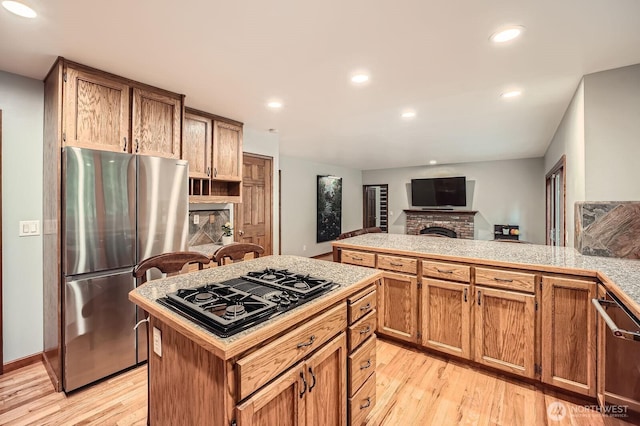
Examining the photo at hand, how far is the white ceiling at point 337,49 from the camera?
155cm

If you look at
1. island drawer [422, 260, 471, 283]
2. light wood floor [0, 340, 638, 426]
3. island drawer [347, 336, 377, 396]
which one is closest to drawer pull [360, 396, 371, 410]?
island drawer [347, 336, 377, 396]

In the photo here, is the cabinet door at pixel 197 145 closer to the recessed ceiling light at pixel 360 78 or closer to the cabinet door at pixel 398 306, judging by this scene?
the recessed ceiling light at pixel 360 78

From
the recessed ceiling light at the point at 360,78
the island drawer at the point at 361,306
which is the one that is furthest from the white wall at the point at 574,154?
the island drawer at the point at 361,306

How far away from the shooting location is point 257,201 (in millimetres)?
4438

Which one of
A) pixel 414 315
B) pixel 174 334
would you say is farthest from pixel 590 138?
pixel 174 334

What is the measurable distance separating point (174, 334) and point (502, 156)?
7.11 m

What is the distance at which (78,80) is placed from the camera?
211cm

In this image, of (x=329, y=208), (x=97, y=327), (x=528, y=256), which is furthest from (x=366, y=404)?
(x=329, y=208)

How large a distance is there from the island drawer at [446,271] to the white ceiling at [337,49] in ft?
5.07

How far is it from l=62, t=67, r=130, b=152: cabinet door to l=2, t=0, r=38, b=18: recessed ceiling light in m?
0.52

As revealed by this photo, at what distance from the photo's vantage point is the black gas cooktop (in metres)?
1.04

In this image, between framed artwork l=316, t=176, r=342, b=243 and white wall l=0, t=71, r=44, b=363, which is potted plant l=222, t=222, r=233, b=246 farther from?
framed artwork l=316, t=176, r=342, b=243

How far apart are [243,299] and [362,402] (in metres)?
0.94

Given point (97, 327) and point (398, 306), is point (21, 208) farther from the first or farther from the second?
point (398, 306)
